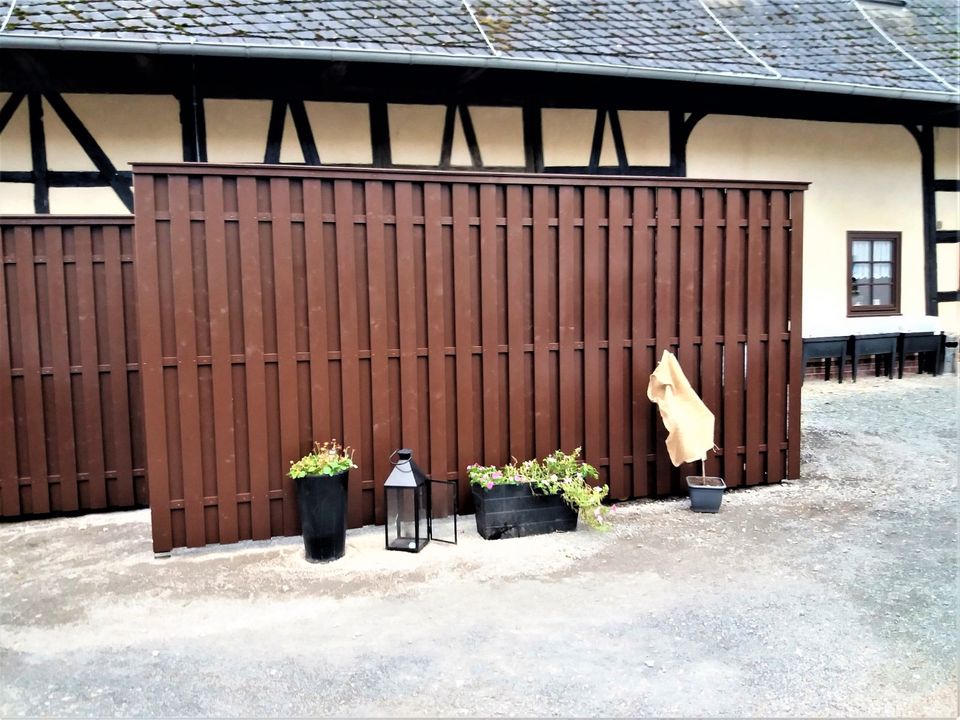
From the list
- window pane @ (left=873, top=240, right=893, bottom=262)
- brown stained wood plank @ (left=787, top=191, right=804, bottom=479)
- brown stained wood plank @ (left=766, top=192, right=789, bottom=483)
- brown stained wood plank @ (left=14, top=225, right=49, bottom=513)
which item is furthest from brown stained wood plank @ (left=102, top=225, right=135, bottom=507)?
window pane @ (left=873, top=240, right=893, bottom=262)

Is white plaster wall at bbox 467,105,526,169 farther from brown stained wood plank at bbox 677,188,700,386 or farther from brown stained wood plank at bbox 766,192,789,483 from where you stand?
brown stained wood plank at bbox 766,192,789,483

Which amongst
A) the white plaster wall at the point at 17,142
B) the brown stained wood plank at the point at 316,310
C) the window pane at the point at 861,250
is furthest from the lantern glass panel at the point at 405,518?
the window pane at the point at 861,250

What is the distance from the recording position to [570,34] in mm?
7922

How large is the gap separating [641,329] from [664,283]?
407 mm

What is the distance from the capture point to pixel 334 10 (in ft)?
24.0

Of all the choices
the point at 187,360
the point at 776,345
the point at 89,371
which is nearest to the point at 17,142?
the point at 89,371

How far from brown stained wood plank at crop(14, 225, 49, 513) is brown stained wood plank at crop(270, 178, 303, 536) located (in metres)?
2.10

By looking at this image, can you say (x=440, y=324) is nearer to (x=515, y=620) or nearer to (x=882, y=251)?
(x=515, y=620)

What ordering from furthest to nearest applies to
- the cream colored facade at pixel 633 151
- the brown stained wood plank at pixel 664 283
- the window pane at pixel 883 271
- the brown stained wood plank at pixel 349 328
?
the window pane at pixel 883 271, the cream colored facade at pixel 633 151, the brown stained wood plank at pixel 664 283, the brown stained wood plank at pixel 349 328

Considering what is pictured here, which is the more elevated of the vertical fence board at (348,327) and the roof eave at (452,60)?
the roof eave at (452,60)

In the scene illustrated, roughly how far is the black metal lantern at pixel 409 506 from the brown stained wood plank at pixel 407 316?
242mm

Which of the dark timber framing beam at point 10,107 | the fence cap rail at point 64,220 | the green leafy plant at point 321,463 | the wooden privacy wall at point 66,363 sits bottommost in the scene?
the green leafy plant at point 321,463

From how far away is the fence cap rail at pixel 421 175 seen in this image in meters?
4.31

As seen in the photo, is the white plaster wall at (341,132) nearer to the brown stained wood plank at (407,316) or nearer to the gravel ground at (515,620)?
the brown stained wood plank at (407,316)
